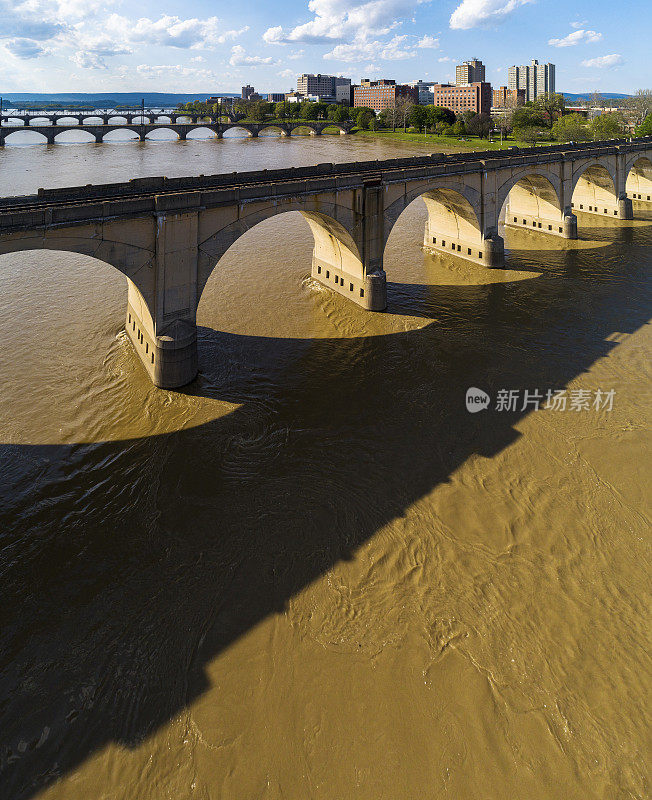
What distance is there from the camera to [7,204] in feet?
65.8

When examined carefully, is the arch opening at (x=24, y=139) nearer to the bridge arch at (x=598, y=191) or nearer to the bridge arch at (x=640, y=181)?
the bridge arch at (x=598, y=191)

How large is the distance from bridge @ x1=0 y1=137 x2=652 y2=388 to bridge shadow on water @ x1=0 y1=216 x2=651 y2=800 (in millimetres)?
4047

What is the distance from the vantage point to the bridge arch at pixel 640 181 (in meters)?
65.1

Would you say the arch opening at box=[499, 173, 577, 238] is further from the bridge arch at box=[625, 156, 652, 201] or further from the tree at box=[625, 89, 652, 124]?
the tree at box=[625, 89, 652, 124]

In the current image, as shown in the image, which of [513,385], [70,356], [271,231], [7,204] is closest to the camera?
[7,204]

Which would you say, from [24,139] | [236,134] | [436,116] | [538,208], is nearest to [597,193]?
[538,208]

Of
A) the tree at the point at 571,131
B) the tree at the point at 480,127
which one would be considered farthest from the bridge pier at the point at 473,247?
the tree at the point at 480,127

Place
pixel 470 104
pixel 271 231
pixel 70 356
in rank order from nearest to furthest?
1. pixel 70 356
2. pixel 271 231
3. pixel 470 104

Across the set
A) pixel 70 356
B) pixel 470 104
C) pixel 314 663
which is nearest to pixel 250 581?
pixel 314 663

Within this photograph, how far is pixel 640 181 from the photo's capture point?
66875mm

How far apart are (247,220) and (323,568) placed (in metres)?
17.1

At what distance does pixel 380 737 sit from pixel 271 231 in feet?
159

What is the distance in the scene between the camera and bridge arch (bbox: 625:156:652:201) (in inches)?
2564

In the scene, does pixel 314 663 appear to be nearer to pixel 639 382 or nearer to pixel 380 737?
pixel 380 737
